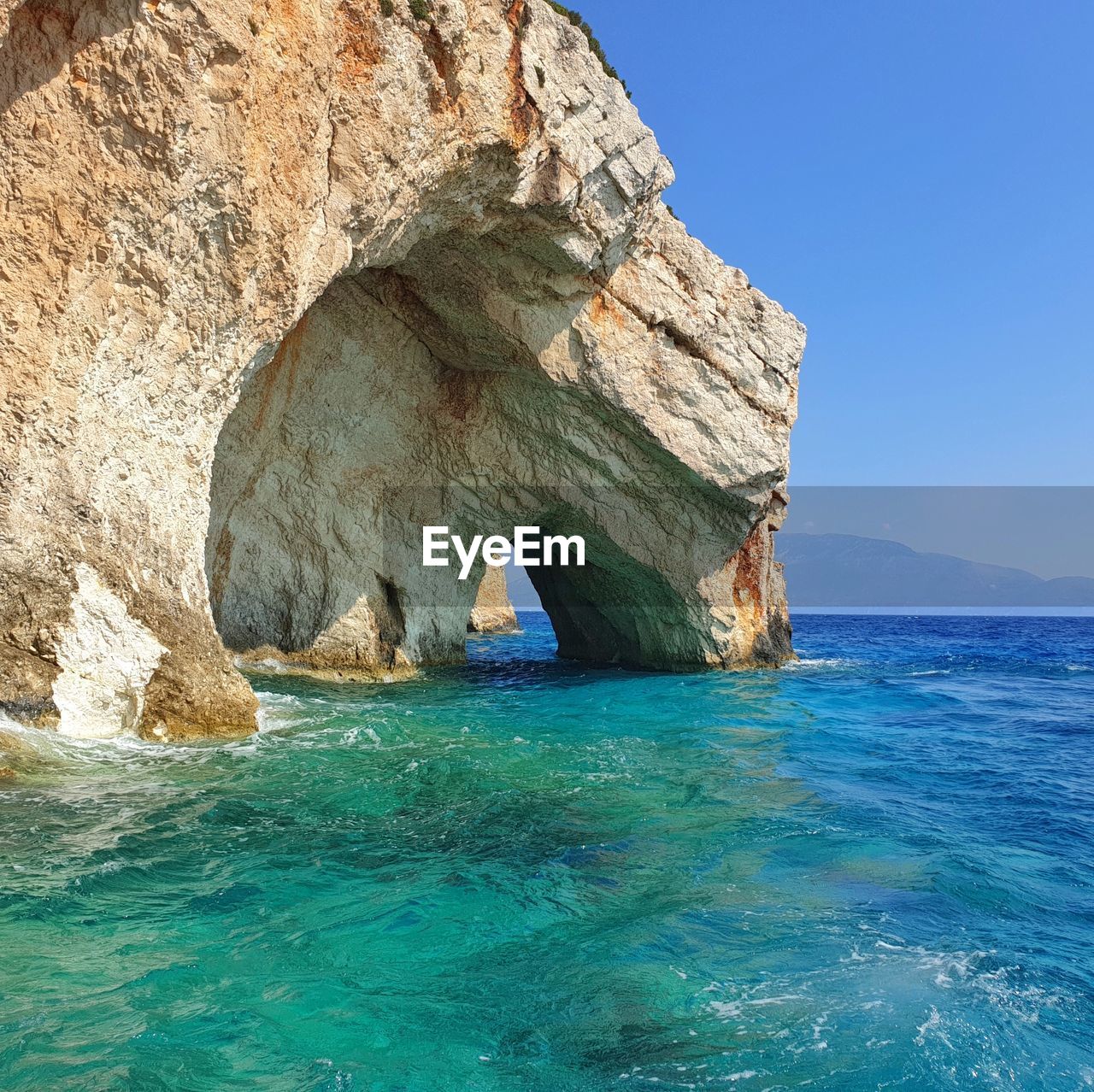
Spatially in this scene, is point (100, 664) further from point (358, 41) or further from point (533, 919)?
point (358, 41)

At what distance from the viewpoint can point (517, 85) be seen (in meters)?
11.9

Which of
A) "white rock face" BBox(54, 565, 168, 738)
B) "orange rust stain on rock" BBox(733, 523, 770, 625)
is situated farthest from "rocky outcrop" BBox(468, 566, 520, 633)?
"white rock face" BBox(54, 565, 168, 738)

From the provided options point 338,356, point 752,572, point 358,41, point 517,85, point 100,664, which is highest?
point 517,85

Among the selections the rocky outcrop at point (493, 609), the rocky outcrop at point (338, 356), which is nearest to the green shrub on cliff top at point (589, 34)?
the rocky outcrop at point (338, 356)

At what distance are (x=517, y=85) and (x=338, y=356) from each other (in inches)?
235

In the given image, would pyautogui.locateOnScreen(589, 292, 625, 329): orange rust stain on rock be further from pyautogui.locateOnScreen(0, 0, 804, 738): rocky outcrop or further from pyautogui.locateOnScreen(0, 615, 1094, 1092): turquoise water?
pyautogui.locateOnScreen(0, 615, 1094, 1092): turquoise water

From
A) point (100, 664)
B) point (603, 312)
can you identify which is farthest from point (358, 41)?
point (100, 664)

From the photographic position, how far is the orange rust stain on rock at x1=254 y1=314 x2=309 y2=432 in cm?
1516

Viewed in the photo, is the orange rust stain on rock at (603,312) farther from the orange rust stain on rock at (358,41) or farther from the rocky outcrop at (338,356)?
the orange rust stain on rock at (358,41)

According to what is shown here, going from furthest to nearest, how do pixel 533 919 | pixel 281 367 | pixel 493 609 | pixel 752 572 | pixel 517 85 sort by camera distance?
pixel 493 609 < pixel 752 572 < pixel 281 367 < pixel 517 85 < pixel 533 919

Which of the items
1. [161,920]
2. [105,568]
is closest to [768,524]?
[105,568]

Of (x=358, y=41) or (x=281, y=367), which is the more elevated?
(x=358, y=41)

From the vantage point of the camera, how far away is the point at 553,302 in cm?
1526

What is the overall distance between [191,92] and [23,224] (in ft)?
6.70
